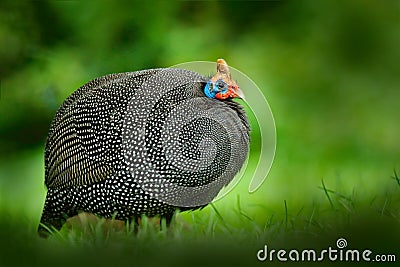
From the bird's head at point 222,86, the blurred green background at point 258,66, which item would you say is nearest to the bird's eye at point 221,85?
the bird's head at point 222,86

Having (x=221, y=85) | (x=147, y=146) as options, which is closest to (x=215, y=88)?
(x=221, y=85)

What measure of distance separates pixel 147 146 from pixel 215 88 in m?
0.20

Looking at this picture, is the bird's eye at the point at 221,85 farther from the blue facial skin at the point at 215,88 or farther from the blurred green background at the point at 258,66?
the blurred green background at the point at 258,66

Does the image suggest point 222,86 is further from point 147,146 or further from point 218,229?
point 218,229

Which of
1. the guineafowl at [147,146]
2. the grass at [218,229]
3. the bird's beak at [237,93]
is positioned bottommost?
the grass at [218,229]

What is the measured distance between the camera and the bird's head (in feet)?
5.83

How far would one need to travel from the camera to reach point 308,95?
2.01m

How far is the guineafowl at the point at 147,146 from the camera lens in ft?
5.62

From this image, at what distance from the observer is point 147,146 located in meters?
1.71

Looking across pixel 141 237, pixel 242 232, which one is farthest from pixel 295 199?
pixel 141 237

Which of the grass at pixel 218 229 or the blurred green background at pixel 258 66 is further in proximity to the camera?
the blurred green background at pixel 258 66

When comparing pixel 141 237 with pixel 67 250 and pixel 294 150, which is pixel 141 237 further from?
pixel 294 150

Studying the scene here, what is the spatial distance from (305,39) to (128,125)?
20.5 inches

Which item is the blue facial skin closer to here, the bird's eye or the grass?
the bird's eye
